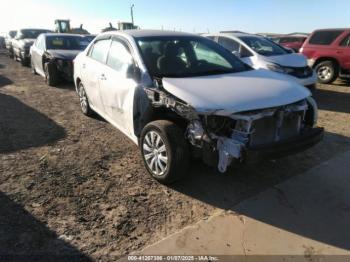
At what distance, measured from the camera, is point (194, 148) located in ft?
12.4

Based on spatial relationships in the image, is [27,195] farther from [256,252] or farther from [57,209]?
[256,252]

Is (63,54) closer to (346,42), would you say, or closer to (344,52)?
(344,52)

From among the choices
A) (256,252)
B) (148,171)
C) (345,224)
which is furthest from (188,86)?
(345,224)

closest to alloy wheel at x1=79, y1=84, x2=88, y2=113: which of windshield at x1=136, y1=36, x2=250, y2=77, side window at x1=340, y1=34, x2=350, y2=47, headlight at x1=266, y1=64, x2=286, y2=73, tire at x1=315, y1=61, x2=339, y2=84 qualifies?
windshield at x1=136, y1=36, x2=250, y2=77

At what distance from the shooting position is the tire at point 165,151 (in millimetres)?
3783

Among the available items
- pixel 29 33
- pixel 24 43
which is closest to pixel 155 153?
pixel 24 43

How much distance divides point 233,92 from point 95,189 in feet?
6.23

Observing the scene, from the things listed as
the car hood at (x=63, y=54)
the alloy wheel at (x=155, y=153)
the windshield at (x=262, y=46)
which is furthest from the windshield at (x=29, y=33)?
the alloy wheel at (x=155, y=153)

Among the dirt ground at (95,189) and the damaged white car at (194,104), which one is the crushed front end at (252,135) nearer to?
the damaged white car at (194,104)

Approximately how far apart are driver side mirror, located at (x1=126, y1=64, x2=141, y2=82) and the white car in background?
4.17 m

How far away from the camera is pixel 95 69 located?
559cm

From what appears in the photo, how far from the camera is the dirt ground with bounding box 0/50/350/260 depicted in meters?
3.16

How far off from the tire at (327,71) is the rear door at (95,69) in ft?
26.0

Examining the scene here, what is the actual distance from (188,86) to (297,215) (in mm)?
1782
